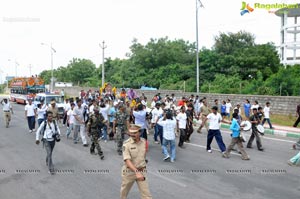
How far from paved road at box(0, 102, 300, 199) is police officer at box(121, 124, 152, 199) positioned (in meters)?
1.55

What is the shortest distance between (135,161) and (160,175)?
3.09 metres

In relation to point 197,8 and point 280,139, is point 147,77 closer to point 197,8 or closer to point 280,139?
point 197,8

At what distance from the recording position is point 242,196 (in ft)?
22.0

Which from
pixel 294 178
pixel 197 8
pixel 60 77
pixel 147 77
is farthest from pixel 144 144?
pixel 60 77

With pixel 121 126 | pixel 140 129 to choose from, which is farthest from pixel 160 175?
pixel 121 126

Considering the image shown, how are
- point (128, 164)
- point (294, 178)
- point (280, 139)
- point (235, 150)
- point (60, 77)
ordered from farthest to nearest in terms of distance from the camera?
point (60, 77), point (280, 139), point (235, 150), point (294, 178), point (128, 164)

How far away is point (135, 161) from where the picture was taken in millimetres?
5270

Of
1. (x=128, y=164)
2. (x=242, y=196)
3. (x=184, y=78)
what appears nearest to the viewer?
(x=128, y=164)

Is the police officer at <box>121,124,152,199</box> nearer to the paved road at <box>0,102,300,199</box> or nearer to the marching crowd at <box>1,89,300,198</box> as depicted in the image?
the marching crowd at <box>1,89,300,198</box>

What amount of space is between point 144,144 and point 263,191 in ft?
11.0

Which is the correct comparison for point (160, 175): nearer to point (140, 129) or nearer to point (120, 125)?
point (140, 129)

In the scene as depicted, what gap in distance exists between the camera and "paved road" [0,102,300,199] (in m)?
6.92

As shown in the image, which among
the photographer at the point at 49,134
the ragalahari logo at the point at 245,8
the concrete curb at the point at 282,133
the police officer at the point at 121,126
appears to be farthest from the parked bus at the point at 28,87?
the photographer at the point at 49,134

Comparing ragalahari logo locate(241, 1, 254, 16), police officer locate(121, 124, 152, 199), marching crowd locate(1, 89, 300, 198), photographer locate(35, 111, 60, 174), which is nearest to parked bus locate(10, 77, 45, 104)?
marching crowd locate(1, 89, 300, 198)
